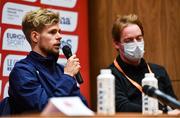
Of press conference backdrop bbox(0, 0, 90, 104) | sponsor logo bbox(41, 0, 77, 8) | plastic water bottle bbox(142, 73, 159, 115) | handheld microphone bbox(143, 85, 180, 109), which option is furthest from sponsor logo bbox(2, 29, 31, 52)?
handheld microphone bbox(143, 85, 180, 109)

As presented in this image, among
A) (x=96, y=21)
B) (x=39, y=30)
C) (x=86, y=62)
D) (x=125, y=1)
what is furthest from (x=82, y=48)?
(x=39, y=30)

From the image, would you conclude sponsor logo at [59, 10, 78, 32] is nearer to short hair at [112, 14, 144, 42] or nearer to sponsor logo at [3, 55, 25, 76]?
sponsor logo at [3, 55, 25, 76]

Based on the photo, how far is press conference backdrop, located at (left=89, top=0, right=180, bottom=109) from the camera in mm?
4266

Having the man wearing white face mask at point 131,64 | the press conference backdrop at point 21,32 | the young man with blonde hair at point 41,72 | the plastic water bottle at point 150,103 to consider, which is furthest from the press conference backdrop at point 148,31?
the plastic water bottle at point 150,103

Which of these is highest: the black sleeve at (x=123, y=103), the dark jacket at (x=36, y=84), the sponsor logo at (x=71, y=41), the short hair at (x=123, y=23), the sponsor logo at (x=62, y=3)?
the sponsor logo at (x=62, y=3)

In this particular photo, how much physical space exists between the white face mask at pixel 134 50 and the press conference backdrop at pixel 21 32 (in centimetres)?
94

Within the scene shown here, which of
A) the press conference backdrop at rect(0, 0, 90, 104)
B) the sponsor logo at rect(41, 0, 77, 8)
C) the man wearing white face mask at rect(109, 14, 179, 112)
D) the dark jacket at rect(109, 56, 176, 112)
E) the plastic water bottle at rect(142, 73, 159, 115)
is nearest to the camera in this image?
the plastic water bottle at rect(142, 73, 159, 115)

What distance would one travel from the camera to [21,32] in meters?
3.49

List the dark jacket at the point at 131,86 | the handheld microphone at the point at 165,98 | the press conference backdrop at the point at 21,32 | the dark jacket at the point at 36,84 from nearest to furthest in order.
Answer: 1. the handheld microphone at the point at 165,98
2. the dark jacket at the point at 36,84
3. the dark jacket at the point at 131,86
4. the press conference backdrop at the point at 21,32

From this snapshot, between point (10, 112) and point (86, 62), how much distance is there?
149 centimetres

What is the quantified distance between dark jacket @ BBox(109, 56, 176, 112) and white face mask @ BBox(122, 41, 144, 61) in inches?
2.1

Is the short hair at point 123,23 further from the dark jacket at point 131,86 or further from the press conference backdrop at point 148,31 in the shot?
the press conference backdrop at point 148,31

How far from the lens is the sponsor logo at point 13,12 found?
11.2ft

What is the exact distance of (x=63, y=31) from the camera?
3.83 metres
